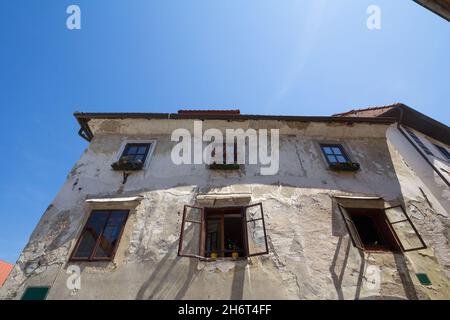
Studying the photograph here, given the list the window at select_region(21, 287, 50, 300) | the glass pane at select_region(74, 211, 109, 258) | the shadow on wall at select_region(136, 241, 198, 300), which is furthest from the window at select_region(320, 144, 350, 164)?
the window at select_region(21, 287, 50, 300)

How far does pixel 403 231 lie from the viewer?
6270mm

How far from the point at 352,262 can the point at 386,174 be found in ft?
12.7

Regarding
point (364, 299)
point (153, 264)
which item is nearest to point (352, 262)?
point (364, 299)

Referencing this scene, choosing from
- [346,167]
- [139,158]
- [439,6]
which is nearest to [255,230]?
[346,167]

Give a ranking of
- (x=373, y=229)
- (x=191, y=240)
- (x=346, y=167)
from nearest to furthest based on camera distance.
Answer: (x=191, y=240) → (x=373, y=229) → (x=346, y=167)

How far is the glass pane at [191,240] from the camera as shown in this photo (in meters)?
5.71

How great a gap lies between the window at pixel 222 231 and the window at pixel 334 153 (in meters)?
3.67

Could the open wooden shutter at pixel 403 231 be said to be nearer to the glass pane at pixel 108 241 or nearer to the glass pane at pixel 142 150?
the glass pane at pixel 108 241

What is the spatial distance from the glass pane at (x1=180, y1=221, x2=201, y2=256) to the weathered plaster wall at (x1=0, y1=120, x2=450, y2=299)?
0.25 metres

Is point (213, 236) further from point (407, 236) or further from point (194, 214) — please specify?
point (407, 236)

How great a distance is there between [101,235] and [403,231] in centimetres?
837

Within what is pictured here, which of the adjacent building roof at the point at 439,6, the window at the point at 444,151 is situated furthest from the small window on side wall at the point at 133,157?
the window at the point at 444,151

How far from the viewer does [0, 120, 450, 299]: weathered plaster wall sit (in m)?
5.12
